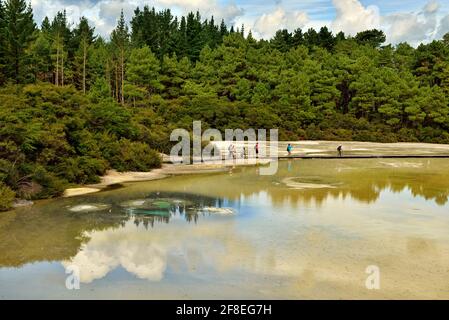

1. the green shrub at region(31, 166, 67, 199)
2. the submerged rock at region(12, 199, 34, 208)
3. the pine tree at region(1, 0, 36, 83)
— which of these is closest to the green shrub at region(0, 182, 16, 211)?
the submerged rock at region(12, 199, 34, 208)

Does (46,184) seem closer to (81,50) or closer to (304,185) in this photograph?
(304,185)

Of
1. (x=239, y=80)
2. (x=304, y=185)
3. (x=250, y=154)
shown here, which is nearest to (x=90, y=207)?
(x=304, y=185)

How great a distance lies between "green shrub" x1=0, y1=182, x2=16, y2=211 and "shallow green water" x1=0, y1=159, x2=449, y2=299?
0.73 meters

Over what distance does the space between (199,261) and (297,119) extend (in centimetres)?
5093

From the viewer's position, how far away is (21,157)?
2220cm

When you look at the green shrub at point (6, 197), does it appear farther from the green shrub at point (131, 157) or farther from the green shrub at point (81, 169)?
the green shrub at point (131, 157)

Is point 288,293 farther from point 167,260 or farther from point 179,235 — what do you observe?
point 179,235

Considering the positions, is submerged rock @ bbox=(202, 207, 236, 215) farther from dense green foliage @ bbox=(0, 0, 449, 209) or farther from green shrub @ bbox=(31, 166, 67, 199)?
dense green foliage @ bbox=(0, 0, 449, 209)

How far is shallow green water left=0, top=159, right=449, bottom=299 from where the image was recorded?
10.7m

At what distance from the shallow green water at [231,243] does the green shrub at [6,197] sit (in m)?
0.73

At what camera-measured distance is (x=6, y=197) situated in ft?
62.0

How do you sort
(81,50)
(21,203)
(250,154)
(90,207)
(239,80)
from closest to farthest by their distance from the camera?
(90,207) < (21,203) < (250,154) < (81,50) < (239,80)

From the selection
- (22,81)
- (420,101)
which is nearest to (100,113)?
(22,81)

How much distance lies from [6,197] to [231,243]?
388 inches
